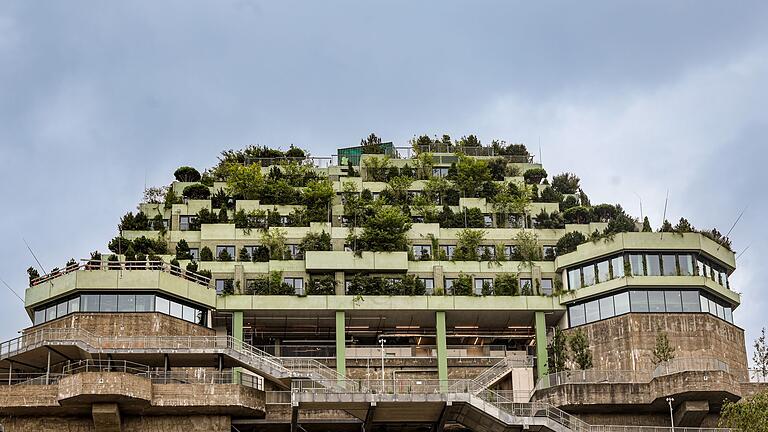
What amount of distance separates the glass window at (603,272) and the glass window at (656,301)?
9.66ft

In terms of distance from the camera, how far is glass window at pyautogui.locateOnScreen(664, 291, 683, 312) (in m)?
70.8

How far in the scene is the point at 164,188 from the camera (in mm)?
90250

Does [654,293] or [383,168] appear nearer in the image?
[654,293]

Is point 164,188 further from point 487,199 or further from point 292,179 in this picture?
point 487,199

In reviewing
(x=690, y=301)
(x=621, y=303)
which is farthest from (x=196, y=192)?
(x=690, y=301)

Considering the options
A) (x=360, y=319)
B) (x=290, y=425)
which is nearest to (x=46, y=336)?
(x=290, y=425)

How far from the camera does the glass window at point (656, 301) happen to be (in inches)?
2785

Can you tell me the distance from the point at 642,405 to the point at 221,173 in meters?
39.3

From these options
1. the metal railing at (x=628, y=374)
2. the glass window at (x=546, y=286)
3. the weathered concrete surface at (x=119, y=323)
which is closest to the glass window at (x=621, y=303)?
the metal railing at (x=628, y=374)

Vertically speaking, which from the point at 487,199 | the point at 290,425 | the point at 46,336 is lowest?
the point at 290,425

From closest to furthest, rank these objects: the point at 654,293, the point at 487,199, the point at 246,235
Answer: the point at 654,293 → the point at 246,235 → the point at 487,199

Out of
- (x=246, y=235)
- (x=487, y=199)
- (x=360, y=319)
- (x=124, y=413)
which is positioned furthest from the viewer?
(x=487, y=199)

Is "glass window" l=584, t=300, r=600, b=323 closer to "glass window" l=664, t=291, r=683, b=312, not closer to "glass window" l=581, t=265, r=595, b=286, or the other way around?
"glass window" l=581, t=265, r=595, b=286

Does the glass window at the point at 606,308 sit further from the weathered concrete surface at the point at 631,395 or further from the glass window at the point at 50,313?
the glass window at the point at 50,313
